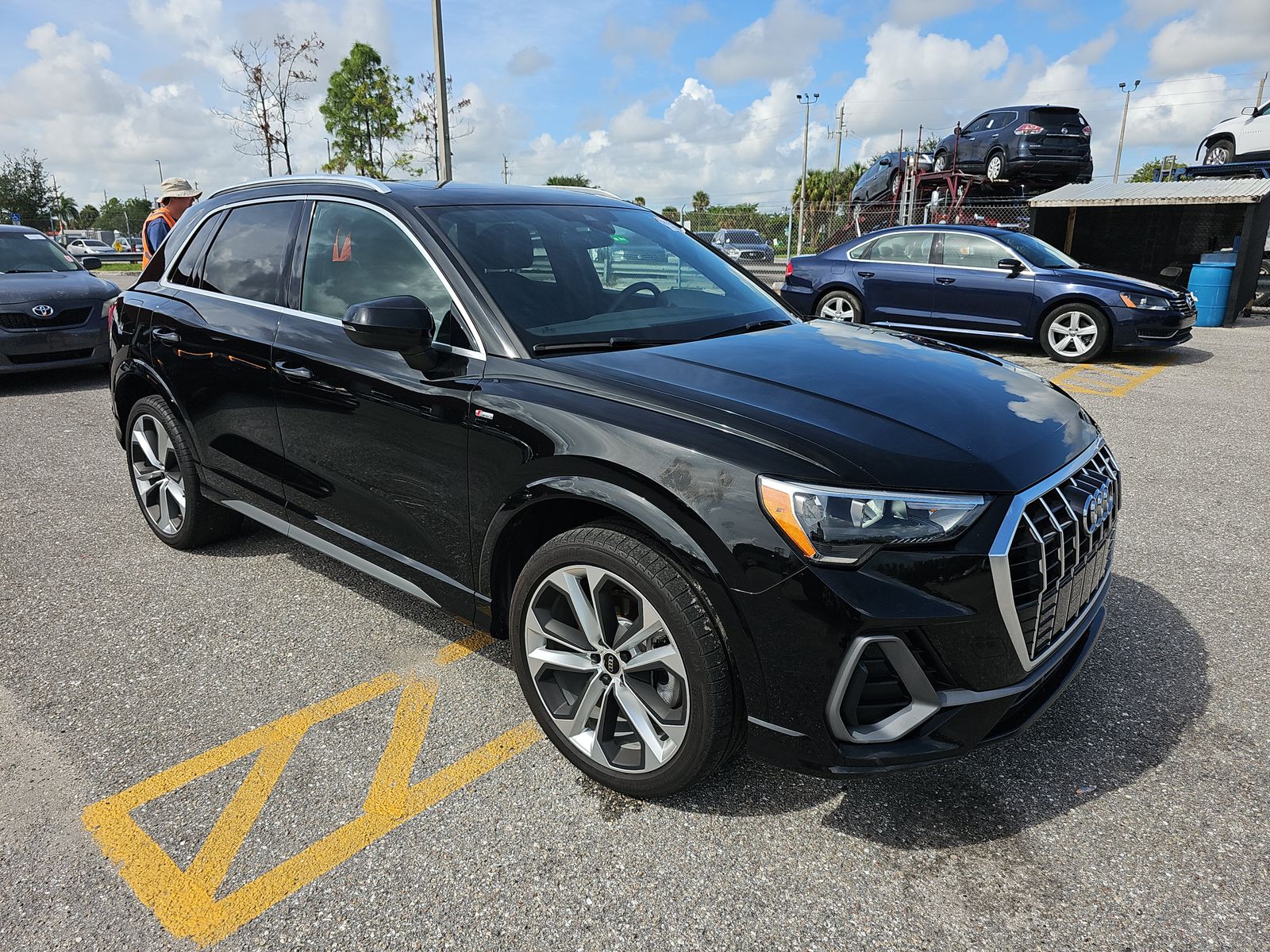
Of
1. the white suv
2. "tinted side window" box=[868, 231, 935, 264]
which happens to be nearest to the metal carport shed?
the white suv

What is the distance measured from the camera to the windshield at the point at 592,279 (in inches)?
108

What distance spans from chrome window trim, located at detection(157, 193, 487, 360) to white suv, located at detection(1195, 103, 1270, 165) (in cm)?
2012

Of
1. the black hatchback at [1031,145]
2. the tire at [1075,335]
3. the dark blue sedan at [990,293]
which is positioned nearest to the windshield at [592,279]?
the dark blue sedan at [990,293]

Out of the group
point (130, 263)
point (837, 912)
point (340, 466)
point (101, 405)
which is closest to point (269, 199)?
point (340, 466)

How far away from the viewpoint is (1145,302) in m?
9.48

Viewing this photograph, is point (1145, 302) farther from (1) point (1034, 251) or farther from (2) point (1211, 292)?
(2) point (1211, 292)

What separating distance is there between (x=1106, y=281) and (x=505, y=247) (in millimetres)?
9076

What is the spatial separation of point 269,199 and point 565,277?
1.53 m

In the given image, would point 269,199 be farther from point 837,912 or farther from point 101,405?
point 101,405

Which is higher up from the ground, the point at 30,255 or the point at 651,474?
the point at 30,255

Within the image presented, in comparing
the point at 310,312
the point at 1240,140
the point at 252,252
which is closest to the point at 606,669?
the point at 310,312

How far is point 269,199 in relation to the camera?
3.59 metres

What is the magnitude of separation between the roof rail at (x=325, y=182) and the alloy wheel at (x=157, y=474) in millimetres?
1243

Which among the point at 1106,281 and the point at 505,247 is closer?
the point at 505,247
